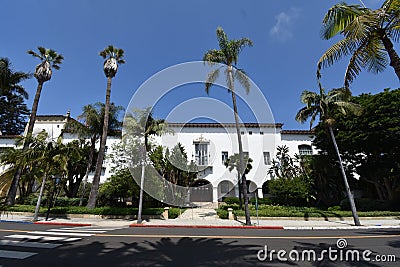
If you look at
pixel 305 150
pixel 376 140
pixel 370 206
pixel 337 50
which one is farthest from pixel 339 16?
pixel 305 150

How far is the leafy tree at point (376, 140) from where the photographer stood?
19328mm

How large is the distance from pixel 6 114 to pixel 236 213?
51265 mm

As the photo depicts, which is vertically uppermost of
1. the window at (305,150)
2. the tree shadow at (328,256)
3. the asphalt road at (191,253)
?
the window at (305,150)

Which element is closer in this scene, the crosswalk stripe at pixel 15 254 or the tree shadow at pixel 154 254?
the tree shadow at pixel 154 254

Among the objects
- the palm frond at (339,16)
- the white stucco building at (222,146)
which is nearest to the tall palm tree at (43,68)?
the white stucco building at (222,146)

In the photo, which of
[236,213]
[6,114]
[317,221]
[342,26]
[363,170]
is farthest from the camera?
[6,114]

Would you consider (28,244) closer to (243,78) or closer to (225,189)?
(243,78)

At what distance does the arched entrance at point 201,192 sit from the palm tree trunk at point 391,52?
2596 centimetres

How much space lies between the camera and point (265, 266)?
525cm

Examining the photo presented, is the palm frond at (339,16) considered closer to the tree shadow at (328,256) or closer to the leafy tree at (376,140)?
the tree shadow at (328,256)

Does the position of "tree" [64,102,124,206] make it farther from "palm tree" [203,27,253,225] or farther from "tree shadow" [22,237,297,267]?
"tree shadow" [22,237,297,267]

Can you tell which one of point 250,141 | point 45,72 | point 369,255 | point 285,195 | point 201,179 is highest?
point 45,72

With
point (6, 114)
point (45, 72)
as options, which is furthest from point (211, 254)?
point (6, 114)

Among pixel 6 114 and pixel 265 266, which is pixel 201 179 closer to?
pixel 265 266
